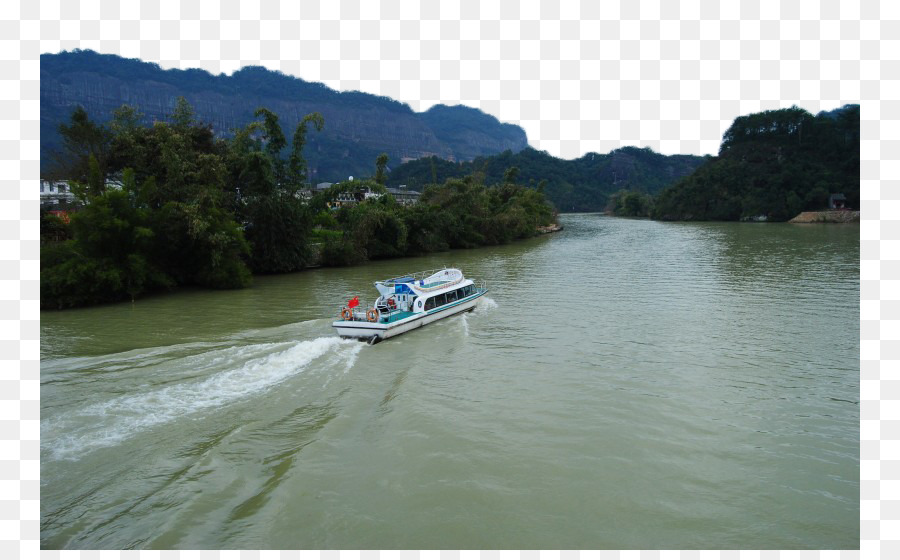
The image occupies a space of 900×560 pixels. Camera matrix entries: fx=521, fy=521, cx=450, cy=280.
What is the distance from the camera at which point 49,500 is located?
7629 millimetres

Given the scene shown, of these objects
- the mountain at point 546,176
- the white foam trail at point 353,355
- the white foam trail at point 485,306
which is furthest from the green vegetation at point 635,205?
the white foam trail at point 353,355

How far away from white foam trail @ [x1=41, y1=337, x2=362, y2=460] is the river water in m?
0.06

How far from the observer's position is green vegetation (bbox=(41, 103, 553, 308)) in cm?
2325

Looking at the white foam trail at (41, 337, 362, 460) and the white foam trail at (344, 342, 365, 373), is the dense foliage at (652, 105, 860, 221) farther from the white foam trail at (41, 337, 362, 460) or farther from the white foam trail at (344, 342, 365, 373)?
the white foam trail at (41, 337, 362, 460)

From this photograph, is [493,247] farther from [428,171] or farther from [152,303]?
[428,171]

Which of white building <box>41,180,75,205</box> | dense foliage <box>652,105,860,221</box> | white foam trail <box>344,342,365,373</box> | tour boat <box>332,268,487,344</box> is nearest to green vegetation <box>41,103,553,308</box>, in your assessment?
white building <box>41,180,75,205</box>

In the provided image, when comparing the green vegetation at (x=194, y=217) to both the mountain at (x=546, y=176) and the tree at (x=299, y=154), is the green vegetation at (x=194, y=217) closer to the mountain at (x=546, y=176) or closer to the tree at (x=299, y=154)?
the tree at (x=299, y=154)

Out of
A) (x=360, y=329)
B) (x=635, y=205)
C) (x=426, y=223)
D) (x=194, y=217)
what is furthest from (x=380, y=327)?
(x=635, y=205)

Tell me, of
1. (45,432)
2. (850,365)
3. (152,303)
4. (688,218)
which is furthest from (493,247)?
(688,218)

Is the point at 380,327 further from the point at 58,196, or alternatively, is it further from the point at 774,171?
the point at 774,171

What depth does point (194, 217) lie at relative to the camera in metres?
26.1

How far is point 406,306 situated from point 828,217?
8440cm

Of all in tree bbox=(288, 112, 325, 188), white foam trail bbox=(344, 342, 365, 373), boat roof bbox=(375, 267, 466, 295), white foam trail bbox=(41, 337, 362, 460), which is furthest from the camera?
tree bbox=(288, 112, 325, 188)

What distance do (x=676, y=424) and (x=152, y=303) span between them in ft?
74.6
